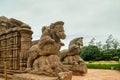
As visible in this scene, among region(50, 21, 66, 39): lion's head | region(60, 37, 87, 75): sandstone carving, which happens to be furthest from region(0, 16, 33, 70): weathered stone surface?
region(60, 37, 87, 75): sandstone carving

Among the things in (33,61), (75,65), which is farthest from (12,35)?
(75,65)

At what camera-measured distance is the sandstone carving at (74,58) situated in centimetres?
975

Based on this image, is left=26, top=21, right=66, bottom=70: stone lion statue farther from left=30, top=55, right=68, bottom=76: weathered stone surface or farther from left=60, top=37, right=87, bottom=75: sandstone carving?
left=60, top=37, right=87, bottom=75: sandstone carving

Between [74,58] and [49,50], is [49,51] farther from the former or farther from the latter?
[74,58]

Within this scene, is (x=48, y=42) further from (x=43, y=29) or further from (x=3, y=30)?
(x=3, y=30)

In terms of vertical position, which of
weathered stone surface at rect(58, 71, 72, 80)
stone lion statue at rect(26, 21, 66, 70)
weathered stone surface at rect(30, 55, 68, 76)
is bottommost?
weathered stone surface at rect(58, 71, 72, 80)

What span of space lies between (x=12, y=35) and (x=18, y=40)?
493 millimetres

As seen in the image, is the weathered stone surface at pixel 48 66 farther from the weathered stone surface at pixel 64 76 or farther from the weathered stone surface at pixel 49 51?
the weathered stone surface at pixel 64 76

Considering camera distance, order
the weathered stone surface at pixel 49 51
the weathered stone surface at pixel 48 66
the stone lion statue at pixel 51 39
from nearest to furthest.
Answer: the weathered stone surface at pixel 48 66, the weathered stone surface at pixel 49 51, the stone lion statue at pixel 51 39

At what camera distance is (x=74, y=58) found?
10.2 m

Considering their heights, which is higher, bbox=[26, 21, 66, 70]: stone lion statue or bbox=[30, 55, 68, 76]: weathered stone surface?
bbox=[26, 21, 66, 70]: stone lion statue

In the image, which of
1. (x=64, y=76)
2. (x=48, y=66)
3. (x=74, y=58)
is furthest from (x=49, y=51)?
(x=74, y=58)

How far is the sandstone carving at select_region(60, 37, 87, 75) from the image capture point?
975 centimetres

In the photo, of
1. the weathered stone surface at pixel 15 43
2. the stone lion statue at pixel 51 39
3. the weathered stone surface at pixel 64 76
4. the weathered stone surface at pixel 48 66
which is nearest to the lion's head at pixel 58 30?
the stone lion statue at pixel 51 39
